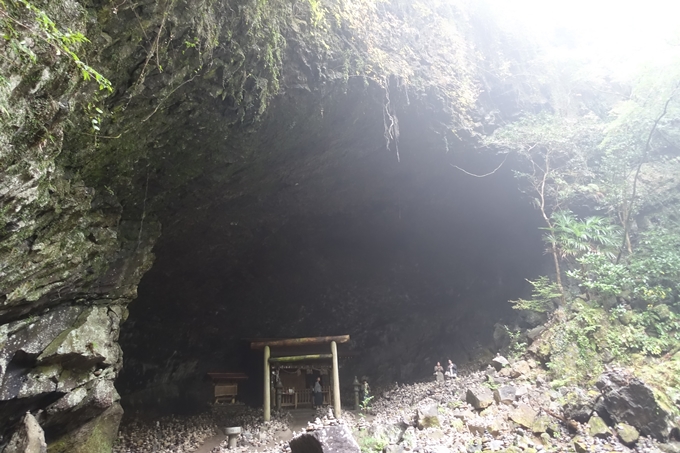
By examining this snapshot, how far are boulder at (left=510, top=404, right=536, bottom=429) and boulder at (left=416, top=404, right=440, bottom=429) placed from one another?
1.31 metres

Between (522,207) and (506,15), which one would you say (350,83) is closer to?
(522,207)

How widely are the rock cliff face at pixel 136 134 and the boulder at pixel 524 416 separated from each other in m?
7.28

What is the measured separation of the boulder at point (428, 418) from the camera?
→ 6.82m

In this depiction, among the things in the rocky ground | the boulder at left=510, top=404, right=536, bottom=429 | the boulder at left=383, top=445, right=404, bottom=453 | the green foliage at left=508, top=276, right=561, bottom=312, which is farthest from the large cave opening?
the boulder at left=510, top=404, right=536, bottom=429

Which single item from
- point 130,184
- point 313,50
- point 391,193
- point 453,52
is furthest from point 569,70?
point 130,184

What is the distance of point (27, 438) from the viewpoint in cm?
537

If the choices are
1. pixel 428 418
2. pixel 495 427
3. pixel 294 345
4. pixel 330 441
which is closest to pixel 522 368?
pixel 495 427

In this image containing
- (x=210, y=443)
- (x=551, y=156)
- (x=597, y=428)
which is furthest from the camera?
(x=551, y=156)

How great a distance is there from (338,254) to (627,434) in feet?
34.3

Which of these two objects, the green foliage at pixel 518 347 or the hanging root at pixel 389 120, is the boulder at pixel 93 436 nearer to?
the hanging root at pixel 389 120

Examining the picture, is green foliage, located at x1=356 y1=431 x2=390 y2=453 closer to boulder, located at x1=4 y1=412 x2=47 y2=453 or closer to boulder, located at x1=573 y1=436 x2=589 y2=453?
boulder, located at x1=573 y1=436 x2=589 y2=453

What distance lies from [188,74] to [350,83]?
169 inches

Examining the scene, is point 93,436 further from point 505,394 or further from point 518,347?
point 518,347

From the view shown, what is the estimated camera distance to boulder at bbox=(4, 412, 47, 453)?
5.26 metres
